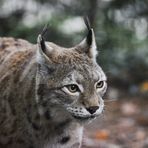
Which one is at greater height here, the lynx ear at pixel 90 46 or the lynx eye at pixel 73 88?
the lynx ear at pixel 90 46

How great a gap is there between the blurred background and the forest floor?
0.02 m

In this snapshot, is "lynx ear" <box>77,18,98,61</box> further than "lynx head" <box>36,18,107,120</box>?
Yes

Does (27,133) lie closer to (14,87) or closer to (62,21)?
(14,87)

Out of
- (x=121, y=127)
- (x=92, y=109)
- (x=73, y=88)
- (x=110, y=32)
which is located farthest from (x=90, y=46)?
(x=110, y=32)

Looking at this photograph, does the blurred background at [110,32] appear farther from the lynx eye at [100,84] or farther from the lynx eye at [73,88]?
the lynx eye at [73,88]

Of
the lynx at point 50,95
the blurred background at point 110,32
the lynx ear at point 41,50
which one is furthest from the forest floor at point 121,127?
the lynx ear at point 41,50

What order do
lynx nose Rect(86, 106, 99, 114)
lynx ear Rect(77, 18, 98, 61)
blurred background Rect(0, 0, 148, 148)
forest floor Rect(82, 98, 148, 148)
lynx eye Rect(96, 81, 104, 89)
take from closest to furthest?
lynx nose Rect(86, 106, 99, 114) → lynx eye Rect(96, 81, 104, 89) → lynx ear Rect(77, 18, 98, 61) → forest floor Rect(82, 98, 148, 148) → blurred background Rect(0, 0, 148, 148)

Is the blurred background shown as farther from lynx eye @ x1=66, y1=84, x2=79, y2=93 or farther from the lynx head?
lynx eye @ x1=66, y1=84, x2=79, y2=93

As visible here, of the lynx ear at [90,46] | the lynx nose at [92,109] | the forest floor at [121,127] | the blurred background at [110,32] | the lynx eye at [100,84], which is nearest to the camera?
the lynx nose at [92,109]

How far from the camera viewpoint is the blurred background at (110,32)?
1077cm

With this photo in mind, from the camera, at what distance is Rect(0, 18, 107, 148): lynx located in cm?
561

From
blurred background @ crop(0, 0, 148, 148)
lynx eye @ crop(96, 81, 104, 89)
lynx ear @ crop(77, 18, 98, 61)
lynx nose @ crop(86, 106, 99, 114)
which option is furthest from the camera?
blurred background @ crop(0, 0, 148, 148)

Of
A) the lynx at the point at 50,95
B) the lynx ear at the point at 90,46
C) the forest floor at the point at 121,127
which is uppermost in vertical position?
the lynx ear at the point at 90,46

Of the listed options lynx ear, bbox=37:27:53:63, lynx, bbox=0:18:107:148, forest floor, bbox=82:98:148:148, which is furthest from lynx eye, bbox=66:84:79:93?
forest floor, bbox=82:98:148:148
